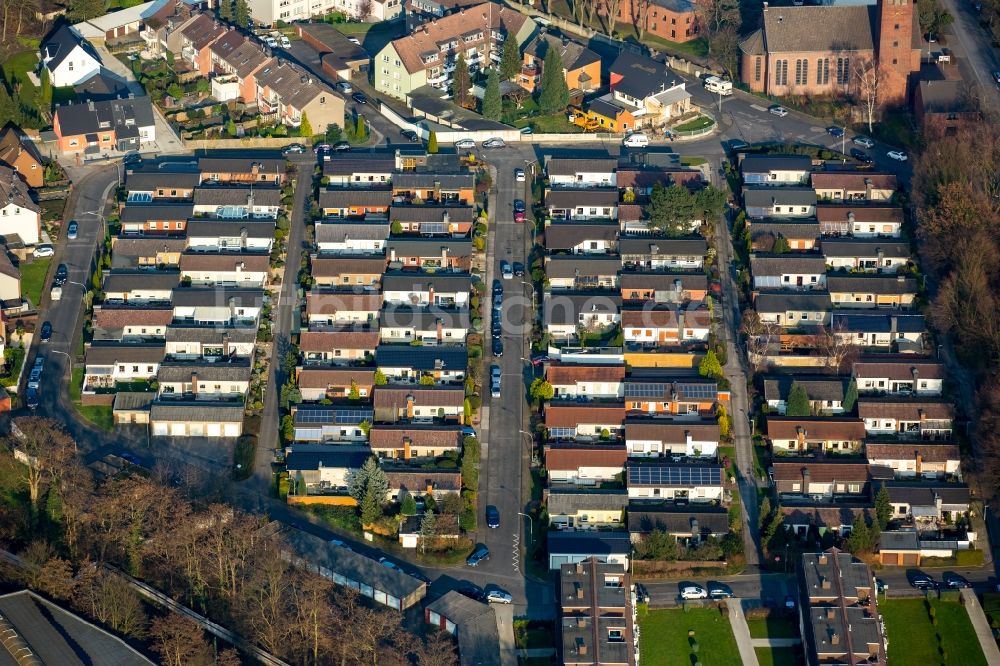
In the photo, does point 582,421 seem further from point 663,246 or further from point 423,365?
point 663,246

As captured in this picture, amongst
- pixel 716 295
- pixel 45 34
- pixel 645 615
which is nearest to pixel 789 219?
pixel 716 295

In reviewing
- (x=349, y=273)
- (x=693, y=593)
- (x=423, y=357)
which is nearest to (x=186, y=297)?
(x=349, y=273)

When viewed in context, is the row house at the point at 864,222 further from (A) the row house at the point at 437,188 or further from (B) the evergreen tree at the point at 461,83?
(B) the evergreen tree at the point at 461,83

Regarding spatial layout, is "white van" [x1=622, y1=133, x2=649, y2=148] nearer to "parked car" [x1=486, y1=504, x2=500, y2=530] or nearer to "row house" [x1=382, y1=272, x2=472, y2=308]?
"row house" [x1=382, y1=272, x2=472, y2=308]

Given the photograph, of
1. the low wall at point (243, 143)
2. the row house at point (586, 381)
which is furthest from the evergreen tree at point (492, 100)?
the row house at point (586, 381)

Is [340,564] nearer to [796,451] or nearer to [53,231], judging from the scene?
[796,451]

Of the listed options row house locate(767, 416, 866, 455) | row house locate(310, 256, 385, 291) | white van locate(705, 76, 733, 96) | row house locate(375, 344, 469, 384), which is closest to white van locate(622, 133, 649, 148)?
white van locate(705, 76, 733, 96)
